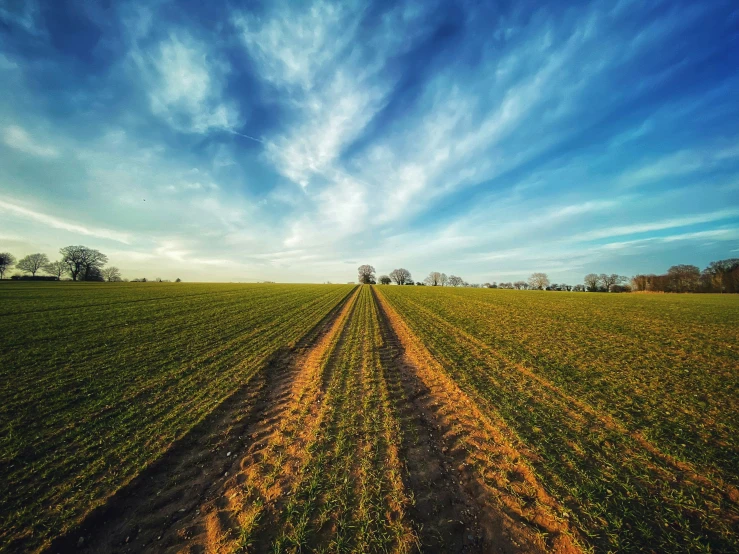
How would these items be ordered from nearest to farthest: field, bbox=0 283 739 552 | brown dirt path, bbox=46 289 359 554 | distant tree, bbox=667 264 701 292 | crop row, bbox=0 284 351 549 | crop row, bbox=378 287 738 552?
brown dirt path, bbox=46 289 359 554
field, bbox=0 283 739 552
crop row, bbox=378 287 738 552
crop row, bbox=0 284 351 549
distant tree, bbox=667 264 701 292

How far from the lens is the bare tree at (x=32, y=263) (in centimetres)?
9884

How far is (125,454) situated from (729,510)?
1318 centimetres

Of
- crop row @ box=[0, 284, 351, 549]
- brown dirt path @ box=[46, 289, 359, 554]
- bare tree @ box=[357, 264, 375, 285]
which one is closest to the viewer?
brown dirt path @ box=[46, 289, 359, 554]

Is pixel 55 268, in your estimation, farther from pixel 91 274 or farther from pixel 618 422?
pixel 618 422

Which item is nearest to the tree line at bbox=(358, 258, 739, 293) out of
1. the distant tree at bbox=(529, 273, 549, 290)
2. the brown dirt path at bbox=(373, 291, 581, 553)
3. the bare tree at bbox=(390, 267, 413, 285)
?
the distant tree at bbox=(529, 273, 549, 290)

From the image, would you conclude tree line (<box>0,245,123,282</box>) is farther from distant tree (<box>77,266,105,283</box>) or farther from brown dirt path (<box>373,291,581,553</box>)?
brown dirt path (<box>373,291,581,553</box>)

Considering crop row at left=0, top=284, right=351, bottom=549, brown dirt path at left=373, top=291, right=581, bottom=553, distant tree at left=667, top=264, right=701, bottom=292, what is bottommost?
brown dirt path at left=373, top=291, right=581, bottom=553

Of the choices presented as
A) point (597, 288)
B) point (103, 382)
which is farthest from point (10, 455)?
point (597, 288)

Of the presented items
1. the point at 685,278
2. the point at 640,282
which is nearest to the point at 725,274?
the point at 685,278

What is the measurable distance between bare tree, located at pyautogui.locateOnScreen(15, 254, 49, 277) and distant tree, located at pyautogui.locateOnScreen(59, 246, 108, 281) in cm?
744

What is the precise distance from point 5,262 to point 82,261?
67.5 feet

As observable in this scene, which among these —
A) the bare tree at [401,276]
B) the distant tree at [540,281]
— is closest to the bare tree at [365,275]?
the bare tree at [401,276]

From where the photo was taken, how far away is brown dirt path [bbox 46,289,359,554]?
4418 millimetres

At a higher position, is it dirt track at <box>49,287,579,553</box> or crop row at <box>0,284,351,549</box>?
crop row at <box>0,284,351,549</box>
